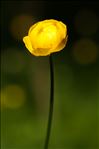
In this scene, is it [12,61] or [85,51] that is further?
[85,51]

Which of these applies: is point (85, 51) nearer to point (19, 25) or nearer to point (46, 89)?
point (19, 25)

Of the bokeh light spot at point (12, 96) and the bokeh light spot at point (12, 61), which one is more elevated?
the bokeh light spot at point (12, 61)

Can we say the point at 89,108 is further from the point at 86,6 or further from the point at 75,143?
the point at 86,6

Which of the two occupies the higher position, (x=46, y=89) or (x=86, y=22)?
(x=86, y=22)

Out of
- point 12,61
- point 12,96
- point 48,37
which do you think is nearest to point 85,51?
point 12,61

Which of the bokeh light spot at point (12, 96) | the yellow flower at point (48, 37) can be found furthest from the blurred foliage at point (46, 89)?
the yellow flower at point (48, 37)

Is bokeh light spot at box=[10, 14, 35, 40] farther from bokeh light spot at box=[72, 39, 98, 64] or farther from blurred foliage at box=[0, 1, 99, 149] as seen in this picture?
bokeh light spot at box=[72, 39, 98, 64]

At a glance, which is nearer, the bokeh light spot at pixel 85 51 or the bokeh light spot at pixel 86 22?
Result: the bokeh light spot at pixel 85 51

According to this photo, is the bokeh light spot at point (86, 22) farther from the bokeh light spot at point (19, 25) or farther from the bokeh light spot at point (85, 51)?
the bokeh light spot at point (19, 25)
